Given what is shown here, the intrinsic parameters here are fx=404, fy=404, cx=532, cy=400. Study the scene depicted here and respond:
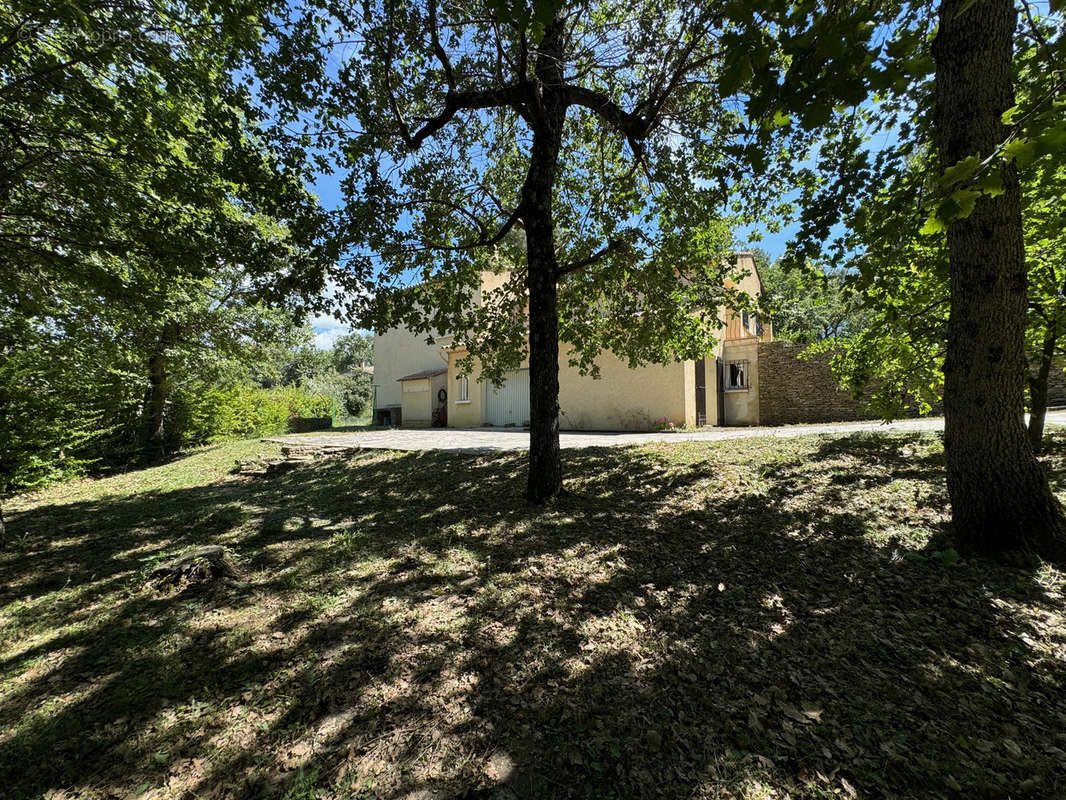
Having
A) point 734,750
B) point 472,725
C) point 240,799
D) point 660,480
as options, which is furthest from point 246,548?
point 660,480

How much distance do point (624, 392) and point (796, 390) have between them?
656cm

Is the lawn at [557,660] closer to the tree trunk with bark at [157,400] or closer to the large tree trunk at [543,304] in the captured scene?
the large tree trunk at [543,304]

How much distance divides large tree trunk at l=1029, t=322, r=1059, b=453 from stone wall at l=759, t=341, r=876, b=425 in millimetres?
8550

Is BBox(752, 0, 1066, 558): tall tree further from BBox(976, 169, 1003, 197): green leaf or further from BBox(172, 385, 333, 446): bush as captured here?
BBox(172, 385, 333, 446): bush

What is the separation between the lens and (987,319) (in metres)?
2.88

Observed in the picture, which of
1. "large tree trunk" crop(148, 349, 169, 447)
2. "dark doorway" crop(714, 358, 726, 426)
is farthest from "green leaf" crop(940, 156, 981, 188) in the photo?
"large tree trunk" crop(148, 349, 169, 447)

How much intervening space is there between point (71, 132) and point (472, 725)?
7308 mm

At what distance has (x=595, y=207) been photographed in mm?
6852

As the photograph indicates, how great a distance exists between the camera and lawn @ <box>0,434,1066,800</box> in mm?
1659

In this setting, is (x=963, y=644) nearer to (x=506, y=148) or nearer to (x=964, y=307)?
(x=964, y=307)

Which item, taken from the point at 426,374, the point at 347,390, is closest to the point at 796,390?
the point at 426,374

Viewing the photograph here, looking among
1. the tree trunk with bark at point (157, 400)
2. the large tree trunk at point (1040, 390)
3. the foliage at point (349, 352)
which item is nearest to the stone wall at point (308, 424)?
the tree trunk with bark at point (157, 400)

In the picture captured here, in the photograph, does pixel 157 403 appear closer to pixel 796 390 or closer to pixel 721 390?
pixel 721 390

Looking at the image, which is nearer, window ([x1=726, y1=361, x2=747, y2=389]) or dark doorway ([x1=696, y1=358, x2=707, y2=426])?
dark doorway ([x1=696, y1=358, x2=707, y2=426])
